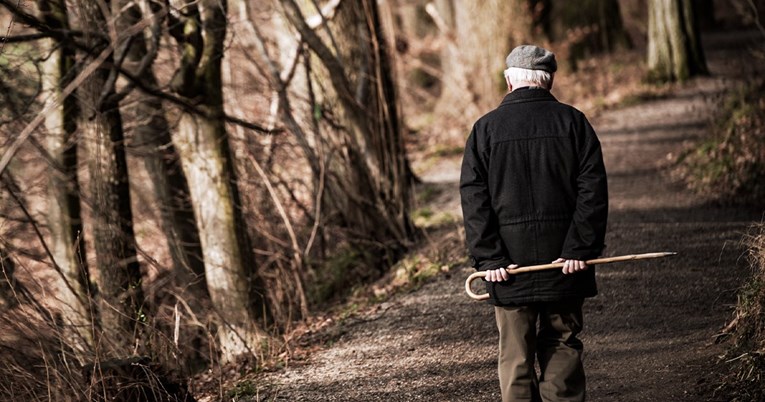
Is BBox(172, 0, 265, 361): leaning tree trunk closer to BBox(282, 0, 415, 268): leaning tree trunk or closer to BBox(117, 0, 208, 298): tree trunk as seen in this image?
BBox(117, 0, 208, 298): tree trunk

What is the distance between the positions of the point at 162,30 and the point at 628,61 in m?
13.9

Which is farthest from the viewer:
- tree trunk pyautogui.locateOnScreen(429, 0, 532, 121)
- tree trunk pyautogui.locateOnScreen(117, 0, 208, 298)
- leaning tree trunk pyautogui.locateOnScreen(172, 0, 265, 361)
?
tree trunk pyautogui.locateOnScreen(429, 0, 532, 121)

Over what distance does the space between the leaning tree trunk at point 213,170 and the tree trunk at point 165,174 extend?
377 millimetres

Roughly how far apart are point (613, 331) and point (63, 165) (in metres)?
5.91

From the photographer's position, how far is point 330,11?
11016 millimetres

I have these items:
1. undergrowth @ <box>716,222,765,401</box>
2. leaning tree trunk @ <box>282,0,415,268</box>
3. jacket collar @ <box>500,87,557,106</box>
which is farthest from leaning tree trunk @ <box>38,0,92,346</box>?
undergrowth @ <box>716,222,765,401</box>

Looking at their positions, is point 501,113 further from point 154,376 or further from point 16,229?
point 16,229

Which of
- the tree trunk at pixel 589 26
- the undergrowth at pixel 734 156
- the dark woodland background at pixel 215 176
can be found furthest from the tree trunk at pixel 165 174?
the tree trunk at pixel 589 26

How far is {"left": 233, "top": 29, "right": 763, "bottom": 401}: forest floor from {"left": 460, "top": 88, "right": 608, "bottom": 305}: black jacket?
59.4 inches

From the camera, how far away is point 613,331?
6.80 metres

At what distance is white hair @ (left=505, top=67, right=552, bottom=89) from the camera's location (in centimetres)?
458

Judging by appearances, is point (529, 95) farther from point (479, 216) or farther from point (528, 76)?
Answer: point (479, 216)

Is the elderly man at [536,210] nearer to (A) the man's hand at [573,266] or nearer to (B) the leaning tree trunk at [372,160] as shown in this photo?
(A) the man's hand at [573,266]

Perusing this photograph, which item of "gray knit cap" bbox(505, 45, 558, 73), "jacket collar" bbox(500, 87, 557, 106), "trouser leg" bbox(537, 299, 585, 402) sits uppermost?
"gray knit cap" bbox(505, 45, 558, 73)
